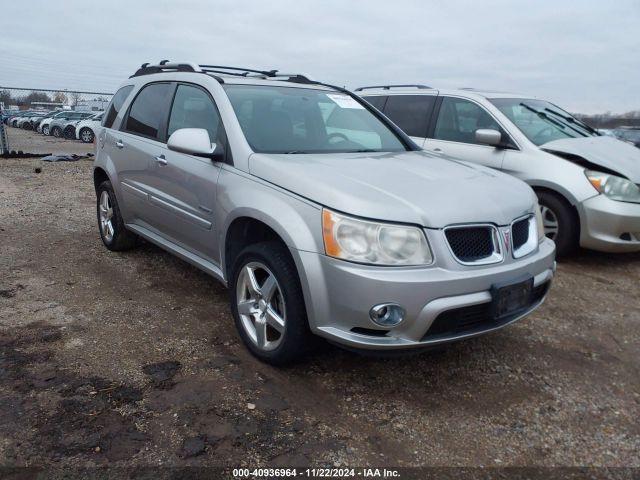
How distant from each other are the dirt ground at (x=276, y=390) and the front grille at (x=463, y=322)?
0.44m

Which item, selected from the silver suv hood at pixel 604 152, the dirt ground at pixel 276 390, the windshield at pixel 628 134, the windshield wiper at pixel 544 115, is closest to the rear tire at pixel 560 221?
the silver suv hood at pixel 604 152

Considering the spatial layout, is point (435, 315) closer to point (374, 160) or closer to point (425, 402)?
point (425, 402)

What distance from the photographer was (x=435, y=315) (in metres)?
2.50

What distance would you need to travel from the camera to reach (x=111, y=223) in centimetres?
514

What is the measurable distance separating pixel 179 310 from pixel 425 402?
199cm

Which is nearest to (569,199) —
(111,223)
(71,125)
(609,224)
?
(609,224)

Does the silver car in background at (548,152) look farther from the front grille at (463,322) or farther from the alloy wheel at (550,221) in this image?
the front grille at (463,322)

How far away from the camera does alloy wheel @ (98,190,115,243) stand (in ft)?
16.9

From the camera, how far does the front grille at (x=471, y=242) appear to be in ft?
8.64

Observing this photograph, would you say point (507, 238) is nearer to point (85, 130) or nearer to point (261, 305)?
point (261, 305)

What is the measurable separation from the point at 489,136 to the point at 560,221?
112 cm

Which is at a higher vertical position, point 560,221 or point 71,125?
point 560,221

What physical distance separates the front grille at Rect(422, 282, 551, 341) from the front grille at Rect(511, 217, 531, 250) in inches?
18.3

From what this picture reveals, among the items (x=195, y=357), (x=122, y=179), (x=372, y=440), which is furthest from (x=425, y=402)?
(x=122, y=179)
